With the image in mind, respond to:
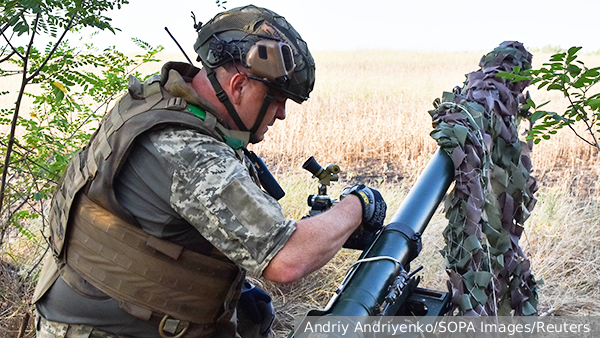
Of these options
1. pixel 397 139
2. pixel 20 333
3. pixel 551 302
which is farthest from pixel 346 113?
pixel 20 333

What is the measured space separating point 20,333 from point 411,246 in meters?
2.52

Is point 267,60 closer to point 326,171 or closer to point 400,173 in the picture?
point 326,171

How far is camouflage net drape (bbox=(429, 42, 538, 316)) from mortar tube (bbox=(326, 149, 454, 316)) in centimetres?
12

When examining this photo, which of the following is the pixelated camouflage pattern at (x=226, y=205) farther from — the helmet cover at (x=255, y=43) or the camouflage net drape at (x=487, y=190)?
the camouflage net drape at (x=487, y=190)

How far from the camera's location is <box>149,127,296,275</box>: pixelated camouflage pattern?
78.4 inches

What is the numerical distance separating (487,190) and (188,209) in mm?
1517

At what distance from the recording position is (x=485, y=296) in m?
2.60

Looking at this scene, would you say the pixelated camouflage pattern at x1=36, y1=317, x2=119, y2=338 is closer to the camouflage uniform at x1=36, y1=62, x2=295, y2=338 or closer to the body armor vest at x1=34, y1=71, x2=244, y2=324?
the camouflage uniform at x1=36, y1=62, x2=295, y2=338

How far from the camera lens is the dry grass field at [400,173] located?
4.71 m

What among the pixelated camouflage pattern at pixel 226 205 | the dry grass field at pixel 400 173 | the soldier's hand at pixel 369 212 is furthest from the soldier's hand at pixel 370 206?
the dry grass field at pixel 400 173

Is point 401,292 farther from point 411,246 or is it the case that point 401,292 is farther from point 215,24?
point 215,24

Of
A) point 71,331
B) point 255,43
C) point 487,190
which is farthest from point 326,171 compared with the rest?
point 71,331

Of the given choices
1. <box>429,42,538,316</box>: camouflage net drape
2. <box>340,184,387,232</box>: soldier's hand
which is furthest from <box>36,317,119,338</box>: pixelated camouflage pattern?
<box>429,42,538,316</box>: camouflage net drape

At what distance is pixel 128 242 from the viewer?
7.30ft
